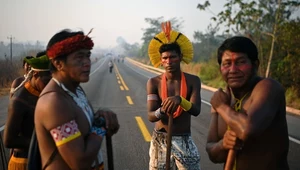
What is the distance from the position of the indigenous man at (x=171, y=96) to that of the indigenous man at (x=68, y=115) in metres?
1.27

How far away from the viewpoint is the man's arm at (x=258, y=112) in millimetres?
1826

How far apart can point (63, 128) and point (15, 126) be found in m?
1.08

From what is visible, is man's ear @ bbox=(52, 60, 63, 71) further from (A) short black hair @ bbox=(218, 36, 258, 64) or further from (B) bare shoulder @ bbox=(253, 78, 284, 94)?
(B) bare shoulder @ bbox=(253, 78, 284, 94)

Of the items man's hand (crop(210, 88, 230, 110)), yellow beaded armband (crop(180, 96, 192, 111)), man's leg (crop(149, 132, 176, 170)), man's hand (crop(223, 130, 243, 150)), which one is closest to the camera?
man's hand (crop(223, 130, 243, 150))

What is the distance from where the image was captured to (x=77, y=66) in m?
2.16

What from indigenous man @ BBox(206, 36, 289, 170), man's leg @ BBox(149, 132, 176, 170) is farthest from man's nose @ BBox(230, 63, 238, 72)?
man's leg @ BBox(149, 132, 176, 170)

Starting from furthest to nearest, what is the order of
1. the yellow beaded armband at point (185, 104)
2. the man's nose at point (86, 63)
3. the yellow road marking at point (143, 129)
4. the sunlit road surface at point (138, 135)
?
the yellow road marking at point (143, 129) < the sunlit road surface at point (138, 135) < the yellow beaded armband at point (185, 104) < the man's nose at point (86, 63)

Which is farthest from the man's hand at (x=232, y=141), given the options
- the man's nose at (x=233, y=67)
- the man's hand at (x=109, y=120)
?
the man's hand at (x=109, y=120)

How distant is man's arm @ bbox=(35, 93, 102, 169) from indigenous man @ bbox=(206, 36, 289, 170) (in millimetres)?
938

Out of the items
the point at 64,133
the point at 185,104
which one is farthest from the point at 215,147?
the point at 64,133

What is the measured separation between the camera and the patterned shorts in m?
3.43

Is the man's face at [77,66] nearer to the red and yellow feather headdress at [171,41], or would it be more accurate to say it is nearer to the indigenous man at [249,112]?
the indigenous man at [249,112]

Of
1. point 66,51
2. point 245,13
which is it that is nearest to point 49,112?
point 66,51

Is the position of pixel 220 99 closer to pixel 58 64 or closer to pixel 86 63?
pixel 86 63
